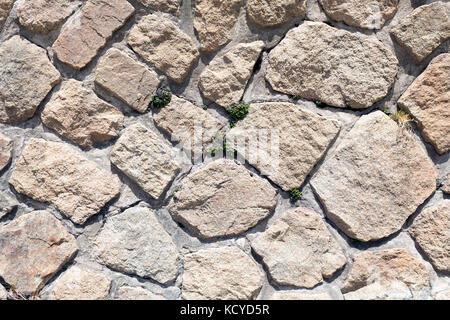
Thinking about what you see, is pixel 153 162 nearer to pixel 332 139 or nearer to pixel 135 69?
pixel 135 69

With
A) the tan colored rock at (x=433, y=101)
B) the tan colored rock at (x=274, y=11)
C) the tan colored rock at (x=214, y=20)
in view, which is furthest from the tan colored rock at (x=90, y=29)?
the tan colored rock at (x=433, y=101)

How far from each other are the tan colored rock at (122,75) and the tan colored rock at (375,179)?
1250 millimetres

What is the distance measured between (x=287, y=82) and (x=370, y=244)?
45.7 inches

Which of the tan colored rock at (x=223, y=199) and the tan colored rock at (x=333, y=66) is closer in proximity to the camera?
the tan colored rock at (x=333, y=66)

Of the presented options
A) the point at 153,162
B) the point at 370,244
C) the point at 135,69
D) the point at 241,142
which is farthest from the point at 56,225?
the point at 370,244

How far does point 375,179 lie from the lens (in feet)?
7.79

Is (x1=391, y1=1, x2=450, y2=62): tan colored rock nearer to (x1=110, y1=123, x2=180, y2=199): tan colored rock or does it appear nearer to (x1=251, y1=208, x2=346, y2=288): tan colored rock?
(x1=251, y1=208, x2=346, y2=288): tan colored rock

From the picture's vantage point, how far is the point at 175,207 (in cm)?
247

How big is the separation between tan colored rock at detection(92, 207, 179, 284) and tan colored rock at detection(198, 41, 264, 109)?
863mm

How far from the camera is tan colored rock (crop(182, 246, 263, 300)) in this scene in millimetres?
2434

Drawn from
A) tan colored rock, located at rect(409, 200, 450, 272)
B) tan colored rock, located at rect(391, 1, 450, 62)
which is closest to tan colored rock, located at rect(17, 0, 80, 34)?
tan colored rock, located at rect(391, 1, 450, 62)

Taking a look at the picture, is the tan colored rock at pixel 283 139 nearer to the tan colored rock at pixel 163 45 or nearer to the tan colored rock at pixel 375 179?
the tan colored rock at pixel 375 179

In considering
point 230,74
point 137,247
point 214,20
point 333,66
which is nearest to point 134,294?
point 137,247

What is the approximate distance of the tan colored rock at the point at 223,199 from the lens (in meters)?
2.44
